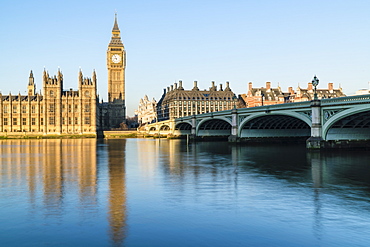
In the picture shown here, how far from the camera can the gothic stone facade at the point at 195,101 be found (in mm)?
153488

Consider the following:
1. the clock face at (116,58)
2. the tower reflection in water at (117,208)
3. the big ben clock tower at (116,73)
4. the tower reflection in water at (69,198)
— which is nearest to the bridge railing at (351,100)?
the tower reflection in water at (69,198)

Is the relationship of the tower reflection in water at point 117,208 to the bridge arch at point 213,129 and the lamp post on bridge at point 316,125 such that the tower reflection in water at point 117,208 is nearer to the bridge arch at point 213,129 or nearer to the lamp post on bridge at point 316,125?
the lamp post on bridge at point 316,125

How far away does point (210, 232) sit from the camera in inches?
490

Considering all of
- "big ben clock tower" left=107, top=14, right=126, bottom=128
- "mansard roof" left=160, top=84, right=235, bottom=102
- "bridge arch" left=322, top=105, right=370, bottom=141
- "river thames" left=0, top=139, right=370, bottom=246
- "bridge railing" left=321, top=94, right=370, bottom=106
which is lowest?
"river thames" left=0, top=139, right=370, bottom=246

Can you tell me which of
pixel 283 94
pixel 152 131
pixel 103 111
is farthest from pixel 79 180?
pixel 103 111

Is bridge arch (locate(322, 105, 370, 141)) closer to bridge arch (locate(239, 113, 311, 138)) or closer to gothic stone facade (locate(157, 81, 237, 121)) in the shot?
bridge arch (locate(239, 113, 311, 138))

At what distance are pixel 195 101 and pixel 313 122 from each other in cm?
11157

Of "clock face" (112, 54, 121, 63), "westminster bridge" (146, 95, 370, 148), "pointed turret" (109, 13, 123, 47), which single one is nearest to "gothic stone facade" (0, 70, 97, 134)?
"clock face" (112, 54, 121, 63)

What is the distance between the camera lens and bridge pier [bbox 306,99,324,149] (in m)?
44.8

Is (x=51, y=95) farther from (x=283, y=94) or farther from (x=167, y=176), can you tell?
(x=167, y=176)

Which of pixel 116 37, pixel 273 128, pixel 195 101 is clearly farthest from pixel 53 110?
pixel 273 128

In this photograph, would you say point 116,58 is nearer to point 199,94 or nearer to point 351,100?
point 199,94

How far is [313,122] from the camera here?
148 feet

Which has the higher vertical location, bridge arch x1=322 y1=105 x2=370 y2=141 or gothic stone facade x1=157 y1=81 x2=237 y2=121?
gothic stone facade x1=157 y1=81 x2=237 y2=121
